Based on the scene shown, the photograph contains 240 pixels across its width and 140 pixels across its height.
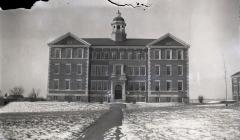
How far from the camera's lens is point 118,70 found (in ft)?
113

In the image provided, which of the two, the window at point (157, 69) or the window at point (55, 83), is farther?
the window at point (157, 69)

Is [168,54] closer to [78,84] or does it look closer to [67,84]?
[78,84]

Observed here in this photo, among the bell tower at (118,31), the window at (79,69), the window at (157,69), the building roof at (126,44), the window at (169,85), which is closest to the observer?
the building roof at (126,44)

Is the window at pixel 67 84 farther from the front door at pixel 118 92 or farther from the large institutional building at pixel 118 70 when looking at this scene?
the front door at pixel 118 92

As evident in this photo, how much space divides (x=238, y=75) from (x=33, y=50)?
1093cm

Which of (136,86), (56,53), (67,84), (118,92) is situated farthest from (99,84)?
(56,53)

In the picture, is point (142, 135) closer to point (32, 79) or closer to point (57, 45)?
point (32, 79)

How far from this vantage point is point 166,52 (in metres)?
33.5

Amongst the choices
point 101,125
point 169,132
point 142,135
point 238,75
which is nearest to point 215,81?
point 238,75

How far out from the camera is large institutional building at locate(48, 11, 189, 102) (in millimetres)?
32969

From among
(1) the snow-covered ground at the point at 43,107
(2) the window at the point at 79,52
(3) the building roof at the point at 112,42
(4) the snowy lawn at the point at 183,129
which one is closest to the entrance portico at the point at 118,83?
(3) the building roof at the point at 112,42

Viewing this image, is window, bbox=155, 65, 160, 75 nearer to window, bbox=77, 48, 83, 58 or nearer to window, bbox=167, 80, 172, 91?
window, bbox=167, 80, 172, 91

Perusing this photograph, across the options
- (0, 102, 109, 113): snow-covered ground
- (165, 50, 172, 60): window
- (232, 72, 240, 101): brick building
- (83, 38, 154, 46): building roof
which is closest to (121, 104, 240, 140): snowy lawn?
(232, 72, 240, 101): brick building

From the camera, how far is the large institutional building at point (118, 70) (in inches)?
1298
